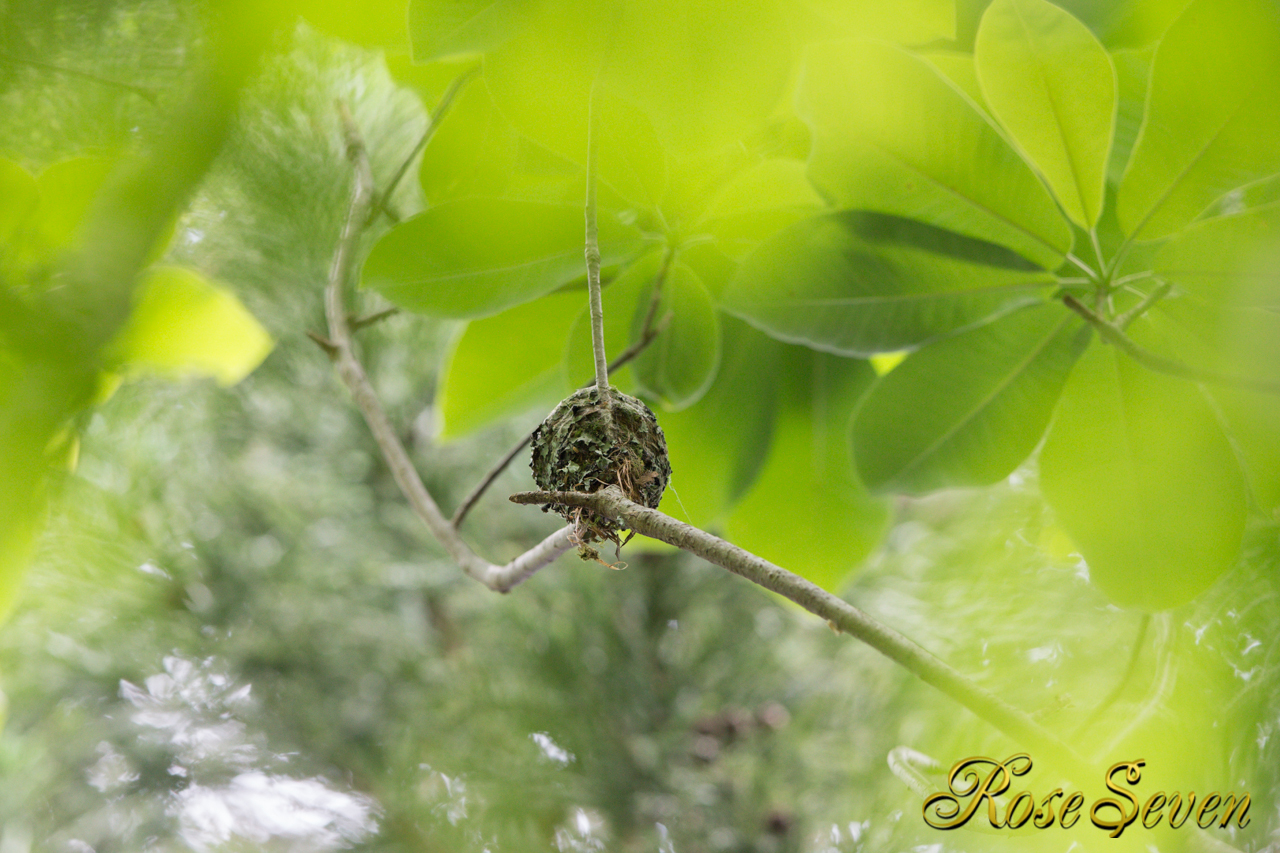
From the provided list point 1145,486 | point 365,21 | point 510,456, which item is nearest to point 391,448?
point 510,456

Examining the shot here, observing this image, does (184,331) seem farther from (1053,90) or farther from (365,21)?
(1053,90)

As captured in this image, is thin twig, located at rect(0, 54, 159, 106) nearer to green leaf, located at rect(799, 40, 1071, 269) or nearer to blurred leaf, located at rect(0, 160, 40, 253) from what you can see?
blurred leaf, located at rect(0, 160, 40, 253)

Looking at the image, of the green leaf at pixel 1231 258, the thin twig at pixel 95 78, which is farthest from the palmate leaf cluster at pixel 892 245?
the thin twig at pixel 95 78

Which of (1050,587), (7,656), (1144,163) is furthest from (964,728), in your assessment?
(7,656)

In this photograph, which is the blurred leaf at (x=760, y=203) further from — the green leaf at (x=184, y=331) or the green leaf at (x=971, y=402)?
the green leaf at (x=184, y=331)

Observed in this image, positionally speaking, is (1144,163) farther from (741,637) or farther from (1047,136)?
(741,637)

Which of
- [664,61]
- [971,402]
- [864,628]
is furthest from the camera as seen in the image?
[971,402]
